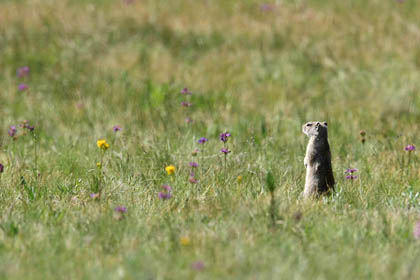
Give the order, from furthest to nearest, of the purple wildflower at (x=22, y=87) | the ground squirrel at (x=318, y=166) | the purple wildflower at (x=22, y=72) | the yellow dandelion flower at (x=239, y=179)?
the purple wildflower at (x=22, y=72) < the purple wildflower at (x=22, y=87) < the yellow dandelion flower at (x=239, y=179) < the ground squirrel at (x=318, y=166)

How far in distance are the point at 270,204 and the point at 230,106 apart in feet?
11.8

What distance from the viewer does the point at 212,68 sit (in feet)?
29.5

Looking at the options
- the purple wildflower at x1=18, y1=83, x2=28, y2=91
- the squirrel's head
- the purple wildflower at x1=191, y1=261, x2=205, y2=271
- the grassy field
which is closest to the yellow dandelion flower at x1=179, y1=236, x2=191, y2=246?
the grassy field

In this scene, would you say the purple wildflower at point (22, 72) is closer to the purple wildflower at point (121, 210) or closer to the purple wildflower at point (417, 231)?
the purple wildflower at point (121, 210)

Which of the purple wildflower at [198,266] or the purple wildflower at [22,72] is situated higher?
the purple wildflower at [22,72]

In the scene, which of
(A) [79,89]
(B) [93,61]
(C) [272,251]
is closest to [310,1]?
(B) [93,61]

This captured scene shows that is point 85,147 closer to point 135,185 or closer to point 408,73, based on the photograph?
point 135,185

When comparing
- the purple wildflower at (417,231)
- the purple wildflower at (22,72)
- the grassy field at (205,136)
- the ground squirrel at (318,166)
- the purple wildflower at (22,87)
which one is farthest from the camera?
the purple wildflower at (22,72)

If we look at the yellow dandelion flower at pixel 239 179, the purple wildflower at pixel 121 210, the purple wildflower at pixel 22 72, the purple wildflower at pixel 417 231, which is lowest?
the purple wildflower at pixel 417 231

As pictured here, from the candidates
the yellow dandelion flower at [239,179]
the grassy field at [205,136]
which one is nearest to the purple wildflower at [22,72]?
the grassy field at [205,136]

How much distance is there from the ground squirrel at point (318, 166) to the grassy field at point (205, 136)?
15cm

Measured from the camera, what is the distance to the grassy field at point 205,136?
3527 mm

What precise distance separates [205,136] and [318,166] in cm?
213

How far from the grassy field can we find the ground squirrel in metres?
0.15
